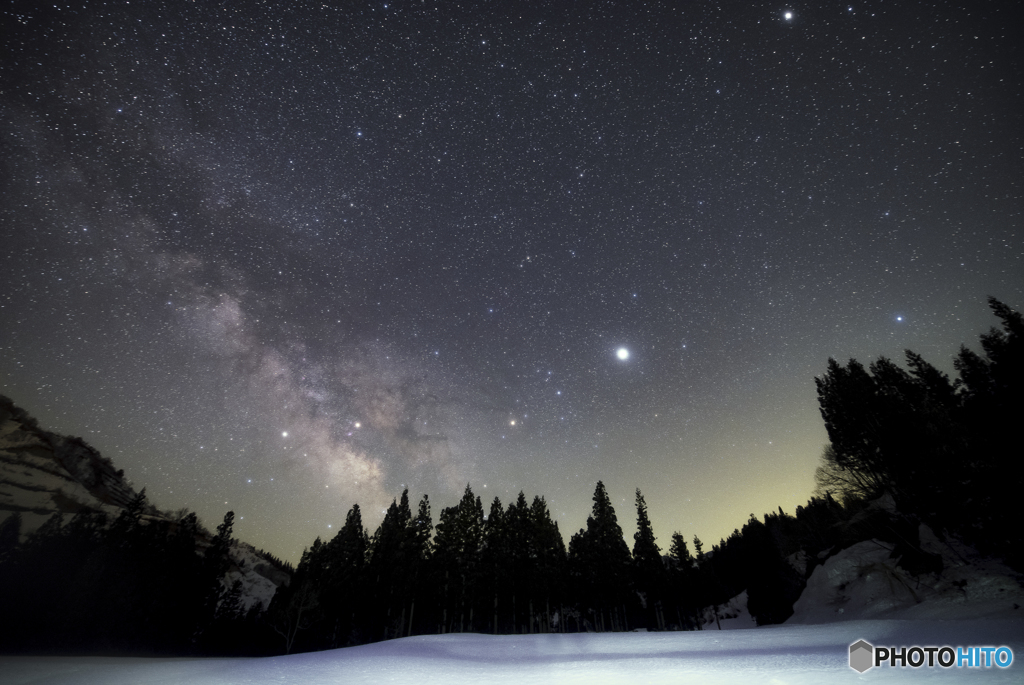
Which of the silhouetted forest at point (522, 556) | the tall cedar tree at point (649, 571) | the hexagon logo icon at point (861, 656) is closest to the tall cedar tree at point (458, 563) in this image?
the silhouetted forest at point (522, 556)

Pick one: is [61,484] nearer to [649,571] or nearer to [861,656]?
[649,571]

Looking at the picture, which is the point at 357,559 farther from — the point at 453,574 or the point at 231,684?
the point at 231,684

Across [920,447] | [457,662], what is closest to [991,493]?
[920,447]

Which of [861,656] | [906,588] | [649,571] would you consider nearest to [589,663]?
[861,656]

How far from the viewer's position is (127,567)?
1431 inches

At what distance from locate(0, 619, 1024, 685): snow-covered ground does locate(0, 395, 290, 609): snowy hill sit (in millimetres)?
96509

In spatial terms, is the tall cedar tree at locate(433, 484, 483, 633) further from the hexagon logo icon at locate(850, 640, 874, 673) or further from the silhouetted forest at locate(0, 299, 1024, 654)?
the hexagon logo icon at locate(850, 640, 874, 673)

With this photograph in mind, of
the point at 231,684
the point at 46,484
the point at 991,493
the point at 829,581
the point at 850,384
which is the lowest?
the point at 231,684

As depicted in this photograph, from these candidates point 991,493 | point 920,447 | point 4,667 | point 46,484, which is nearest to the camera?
point 4,667

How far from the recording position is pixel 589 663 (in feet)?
33.7

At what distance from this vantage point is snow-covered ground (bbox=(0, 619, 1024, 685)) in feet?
25.5

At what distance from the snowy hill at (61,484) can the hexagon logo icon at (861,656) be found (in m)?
105

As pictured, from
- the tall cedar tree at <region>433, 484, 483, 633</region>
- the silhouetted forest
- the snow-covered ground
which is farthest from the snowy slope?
the tall cedar tree at <region>433, 484, 483, 633</region>

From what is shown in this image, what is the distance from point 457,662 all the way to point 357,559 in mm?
45780
